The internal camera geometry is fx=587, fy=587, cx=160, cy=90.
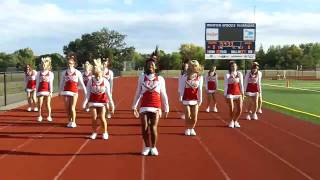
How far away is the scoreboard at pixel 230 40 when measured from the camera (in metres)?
40.6

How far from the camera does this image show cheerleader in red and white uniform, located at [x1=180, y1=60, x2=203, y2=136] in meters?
13.7

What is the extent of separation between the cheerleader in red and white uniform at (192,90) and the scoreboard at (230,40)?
26.7 meters

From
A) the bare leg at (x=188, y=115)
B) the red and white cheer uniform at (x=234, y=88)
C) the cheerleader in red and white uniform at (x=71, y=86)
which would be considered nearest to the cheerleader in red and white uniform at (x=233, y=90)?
the red and white cheer uniform at (x=234, y=88)

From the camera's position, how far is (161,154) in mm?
11336

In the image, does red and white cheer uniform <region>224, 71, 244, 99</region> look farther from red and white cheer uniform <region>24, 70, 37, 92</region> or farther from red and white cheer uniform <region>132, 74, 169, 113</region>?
red and white cheer uniform <region>24, 70, 37, 92</region>

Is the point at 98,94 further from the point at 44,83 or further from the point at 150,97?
the point at 44,83

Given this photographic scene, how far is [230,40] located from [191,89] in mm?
27874

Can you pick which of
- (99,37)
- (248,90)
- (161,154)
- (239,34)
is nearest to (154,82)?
(161,154)

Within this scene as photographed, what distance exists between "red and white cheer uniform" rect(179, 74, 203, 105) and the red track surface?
35.1 inches

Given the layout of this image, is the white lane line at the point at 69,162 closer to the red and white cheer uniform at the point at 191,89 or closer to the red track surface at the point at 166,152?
the red track surface at the point at 166,152

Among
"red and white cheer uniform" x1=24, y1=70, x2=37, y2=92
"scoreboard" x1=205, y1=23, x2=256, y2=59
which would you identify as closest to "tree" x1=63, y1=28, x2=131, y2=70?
"scoreboard" x1=205, y1=23, x2=256, y2=59

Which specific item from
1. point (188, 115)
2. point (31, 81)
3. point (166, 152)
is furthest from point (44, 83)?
point (166, 152)

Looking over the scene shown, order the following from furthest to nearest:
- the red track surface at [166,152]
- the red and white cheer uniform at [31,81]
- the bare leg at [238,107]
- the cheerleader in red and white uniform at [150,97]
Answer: the red and white cheer uniform at [31,81] < the bare leg at [238,107] < the cheerleader in red and white uniform at [150,97] < the red track surface at [166,152]

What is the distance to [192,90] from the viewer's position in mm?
13898
